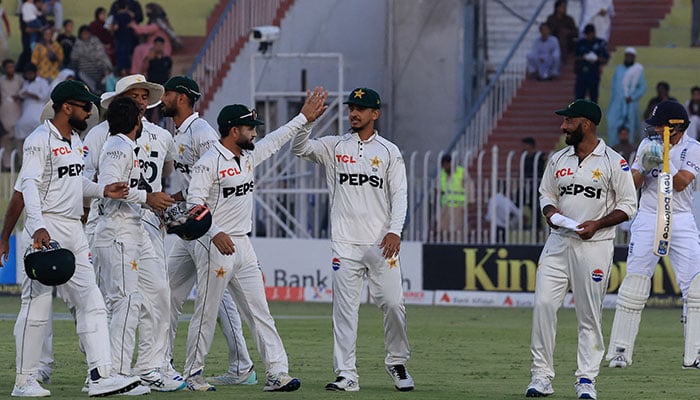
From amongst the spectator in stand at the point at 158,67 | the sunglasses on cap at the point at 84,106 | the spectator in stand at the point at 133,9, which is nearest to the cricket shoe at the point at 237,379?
the sunglasses on cap at the point at 84,106

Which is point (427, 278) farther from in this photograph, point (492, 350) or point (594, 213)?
point (594, 213)

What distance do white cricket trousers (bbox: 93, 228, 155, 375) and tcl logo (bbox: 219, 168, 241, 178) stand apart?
784 mm

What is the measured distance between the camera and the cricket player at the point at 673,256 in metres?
14.5

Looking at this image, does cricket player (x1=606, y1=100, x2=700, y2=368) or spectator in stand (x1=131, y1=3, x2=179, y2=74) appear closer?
cricket player (x1=606, y1=100, x2=700, y2=368)

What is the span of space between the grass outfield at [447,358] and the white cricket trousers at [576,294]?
0.35m

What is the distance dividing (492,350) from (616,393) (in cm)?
423

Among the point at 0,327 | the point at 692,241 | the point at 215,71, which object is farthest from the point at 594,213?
the point at 215,71

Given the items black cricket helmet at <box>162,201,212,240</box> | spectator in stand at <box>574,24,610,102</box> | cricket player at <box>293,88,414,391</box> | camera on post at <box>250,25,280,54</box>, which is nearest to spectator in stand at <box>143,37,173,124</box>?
camera on post at <box>250,25,280,54</box>

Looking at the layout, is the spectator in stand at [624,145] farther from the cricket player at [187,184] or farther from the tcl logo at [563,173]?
the cricket player at [187,184]

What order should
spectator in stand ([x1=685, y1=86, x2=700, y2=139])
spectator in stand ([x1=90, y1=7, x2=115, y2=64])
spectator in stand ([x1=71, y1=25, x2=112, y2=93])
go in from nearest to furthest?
spectator in stand ([x1=685, y1=86, x2=700, y2=139]), spectator in stand ([x1=71, y1=25, x2=112, y2=93]), spectator in stand ([x1=90, y1=7, x2=115, y2=64])

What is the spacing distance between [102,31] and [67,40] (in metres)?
0.87

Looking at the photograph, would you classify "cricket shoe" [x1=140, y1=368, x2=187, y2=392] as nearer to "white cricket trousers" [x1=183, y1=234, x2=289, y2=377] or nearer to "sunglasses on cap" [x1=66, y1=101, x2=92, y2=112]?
"white cricket trousers" [x1=183, y1=234, x2=289, y2=377]

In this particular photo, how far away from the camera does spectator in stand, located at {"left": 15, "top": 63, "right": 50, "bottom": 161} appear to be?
2936 centimetres

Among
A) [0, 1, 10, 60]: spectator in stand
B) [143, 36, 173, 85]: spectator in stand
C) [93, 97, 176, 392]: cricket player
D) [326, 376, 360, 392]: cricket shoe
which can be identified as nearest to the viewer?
[93, 97, 176, 392]: cricket player
